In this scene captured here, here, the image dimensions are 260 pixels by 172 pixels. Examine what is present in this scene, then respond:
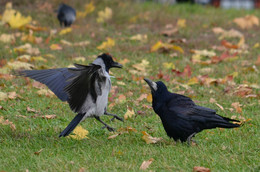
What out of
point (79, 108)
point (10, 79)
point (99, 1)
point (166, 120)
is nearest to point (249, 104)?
point (166, 120)

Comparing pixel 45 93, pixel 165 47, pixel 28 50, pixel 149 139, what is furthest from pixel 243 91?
pixel 28 50

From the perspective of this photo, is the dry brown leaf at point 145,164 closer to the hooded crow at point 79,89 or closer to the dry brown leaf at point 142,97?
the hooded crow at point 79,89

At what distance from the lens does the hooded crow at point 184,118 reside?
4.00 metres

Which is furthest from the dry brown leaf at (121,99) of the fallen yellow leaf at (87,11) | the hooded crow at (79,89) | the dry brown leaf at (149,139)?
the fallen yellow leaf at (87,11)

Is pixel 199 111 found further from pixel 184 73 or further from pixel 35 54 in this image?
pixel 35 54

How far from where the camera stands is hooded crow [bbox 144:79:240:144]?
4.00 metres

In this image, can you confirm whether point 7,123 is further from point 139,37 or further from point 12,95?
point 139,37

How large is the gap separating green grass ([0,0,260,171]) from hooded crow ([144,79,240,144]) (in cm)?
16

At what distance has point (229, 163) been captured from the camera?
11.8ft

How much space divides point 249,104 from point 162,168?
102 inches

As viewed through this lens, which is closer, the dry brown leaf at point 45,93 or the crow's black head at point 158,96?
the crow's black head at point 158,96

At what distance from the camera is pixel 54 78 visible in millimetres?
4359

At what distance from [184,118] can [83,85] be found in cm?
105

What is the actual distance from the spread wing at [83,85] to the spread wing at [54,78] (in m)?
0.14
